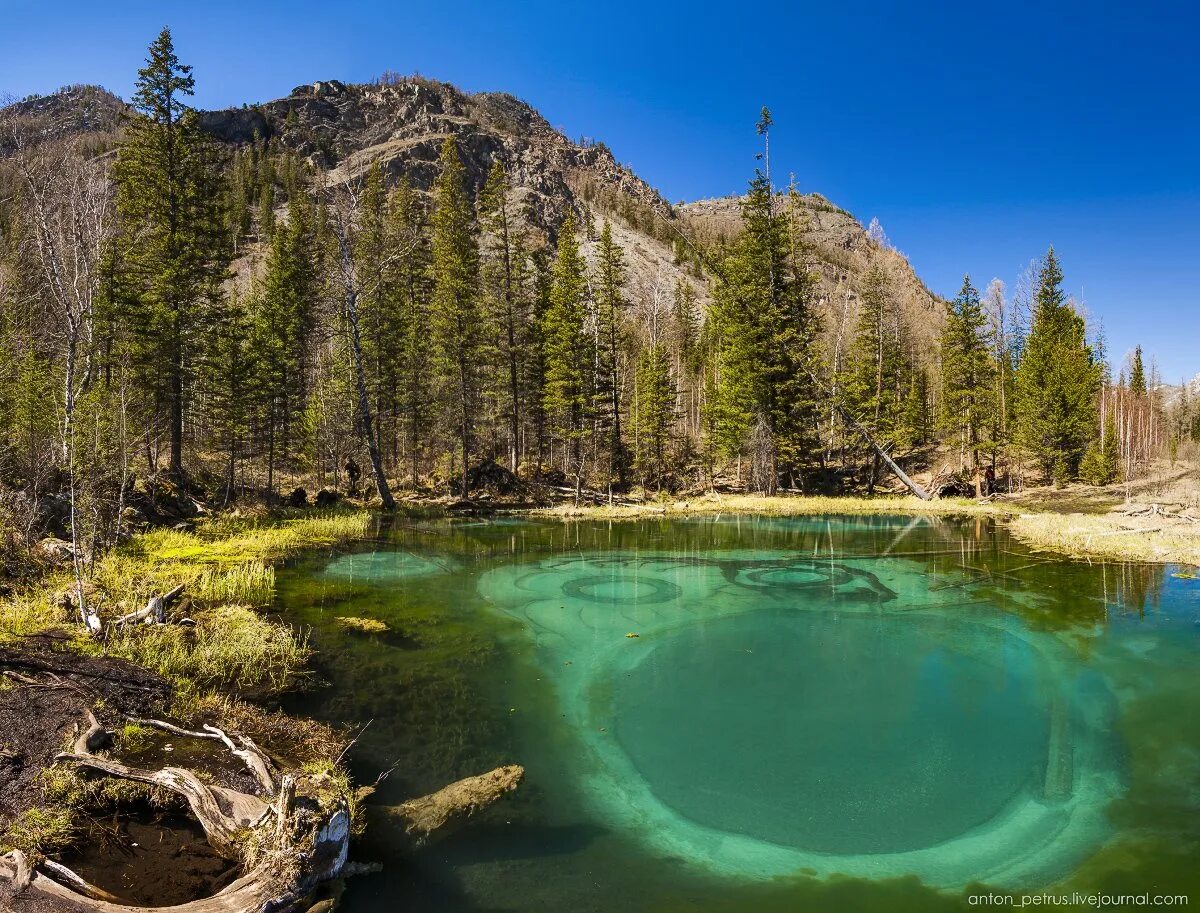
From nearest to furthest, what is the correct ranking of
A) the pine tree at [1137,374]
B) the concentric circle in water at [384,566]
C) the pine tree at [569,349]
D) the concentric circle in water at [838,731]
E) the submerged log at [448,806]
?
the submerged log at [448,806] → the concentric circle in water at [838,731] → the concentric circle in water at [384,566] → the pine tree at [569,349] → the pine tree at [1137,374]

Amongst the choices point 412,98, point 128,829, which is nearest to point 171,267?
point 128,829

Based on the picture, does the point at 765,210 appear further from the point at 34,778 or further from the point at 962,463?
the point at 34,778

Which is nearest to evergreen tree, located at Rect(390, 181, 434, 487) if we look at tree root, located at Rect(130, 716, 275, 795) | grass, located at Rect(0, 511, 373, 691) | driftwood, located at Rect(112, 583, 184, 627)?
grass, located at Rect(0, 511, 373, 691)

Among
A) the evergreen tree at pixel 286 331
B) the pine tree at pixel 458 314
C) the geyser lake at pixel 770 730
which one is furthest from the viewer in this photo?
the pine tree at pixel 458 314

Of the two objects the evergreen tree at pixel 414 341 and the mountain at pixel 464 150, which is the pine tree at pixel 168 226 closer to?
the evergreen tree at pixel 414 341

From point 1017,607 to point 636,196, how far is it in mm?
144922

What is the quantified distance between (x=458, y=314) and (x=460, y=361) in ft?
7.44

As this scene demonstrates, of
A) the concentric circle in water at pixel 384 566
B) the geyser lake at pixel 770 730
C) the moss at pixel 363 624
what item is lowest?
the geyser lake at pixel 770 730

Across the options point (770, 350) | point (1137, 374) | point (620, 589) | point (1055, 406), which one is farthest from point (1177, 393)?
point (620, 589)

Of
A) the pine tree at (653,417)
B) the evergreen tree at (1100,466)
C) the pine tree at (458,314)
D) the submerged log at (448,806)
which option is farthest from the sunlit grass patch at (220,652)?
the evergreen tree at (1100,466)

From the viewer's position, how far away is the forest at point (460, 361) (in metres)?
21.4

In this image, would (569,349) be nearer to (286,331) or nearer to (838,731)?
(286,331)

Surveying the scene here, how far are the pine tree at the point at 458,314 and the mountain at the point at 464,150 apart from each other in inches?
2406

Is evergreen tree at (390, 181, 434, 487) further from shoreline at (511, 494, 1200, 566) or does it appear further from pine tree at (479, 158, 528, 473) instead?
shoreline at (511, 494, 1200, 566)
